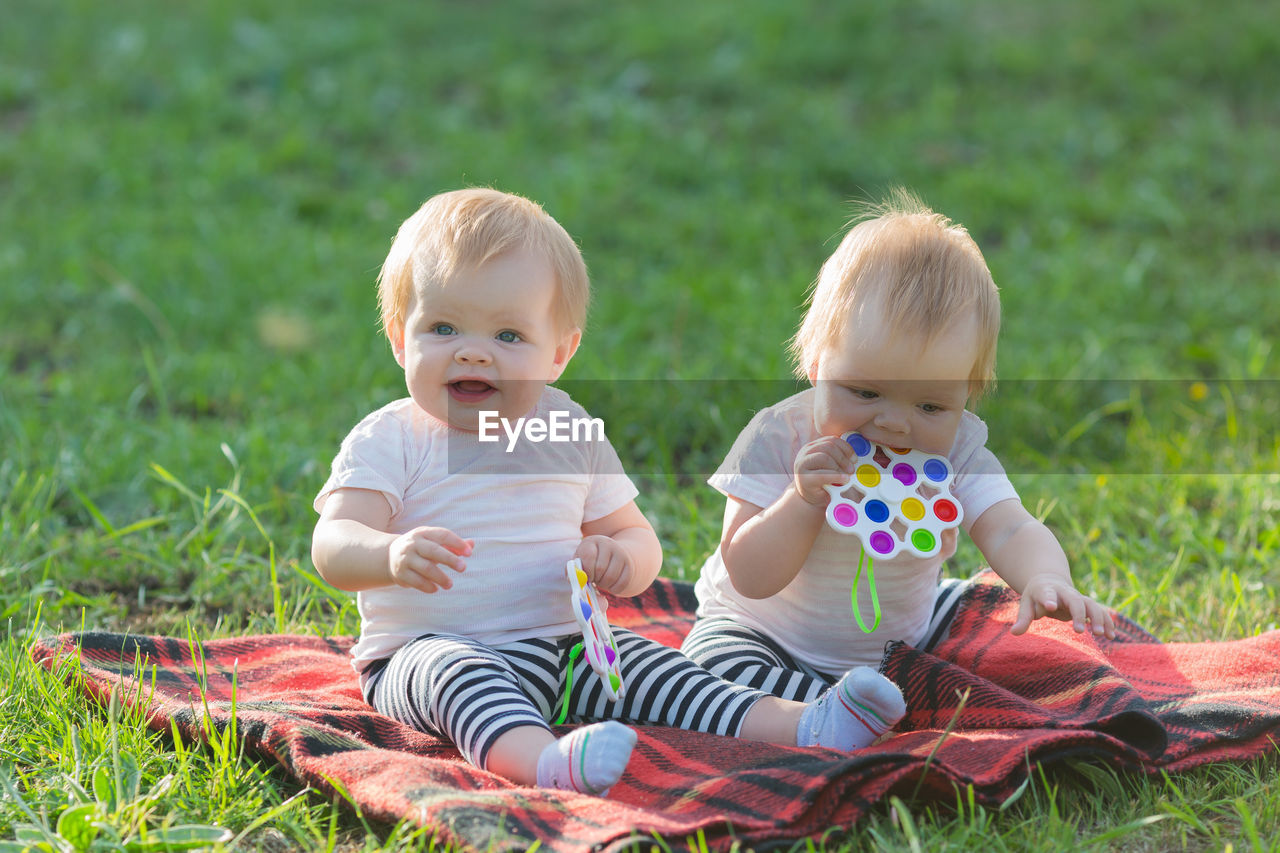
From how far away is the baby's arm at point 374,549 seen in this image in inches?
72.1

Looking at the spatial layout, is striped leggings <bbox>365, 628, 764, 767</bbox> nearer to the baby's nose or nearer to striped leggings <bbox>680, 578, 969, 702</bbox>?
striped leggings <bbox>680, 578, 969, 702</bbox>

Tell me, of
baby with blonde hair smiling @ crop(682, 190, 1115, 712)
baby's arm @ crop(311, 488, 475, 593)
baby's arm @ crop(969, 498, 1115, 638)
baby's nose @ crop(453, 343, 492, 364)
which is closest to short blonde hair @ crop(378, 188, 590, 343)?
baby's nose @ crop(453, 343, 492, 364)

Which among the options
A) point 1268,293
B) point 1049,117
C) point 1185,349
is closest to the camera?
point 1185,349

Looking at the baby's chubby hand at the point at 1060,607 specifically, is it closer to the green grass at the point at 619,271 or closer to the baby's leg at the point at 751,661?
the green grass at the point at 619,271

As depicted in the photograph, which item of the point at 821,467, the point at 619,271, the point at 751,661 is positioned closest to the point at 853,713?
the point at 751,661

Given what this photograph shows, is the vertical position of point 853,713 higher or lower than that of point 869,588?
lower

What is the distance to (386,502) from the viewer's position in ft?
6.81

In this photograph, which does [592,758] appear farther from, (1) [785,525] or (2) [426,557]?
(1) [785,525]

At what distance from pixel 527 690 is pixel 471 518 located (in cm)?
30

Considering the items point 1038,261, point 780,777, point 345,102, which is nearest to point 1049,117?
point 1038,261

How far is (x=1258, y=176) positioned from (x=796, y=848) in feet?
15.7

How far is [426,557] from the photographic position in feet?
6.00

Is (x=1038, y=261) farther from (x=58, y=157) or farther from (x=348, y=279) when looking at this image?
(x=58, y=157)

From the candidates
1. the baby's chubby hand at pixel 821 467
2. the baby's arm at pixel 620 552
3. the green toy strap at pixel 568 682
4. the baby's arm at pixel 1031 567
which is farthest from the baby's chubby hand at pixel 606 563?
the baby's arm at pixel 1031 567
